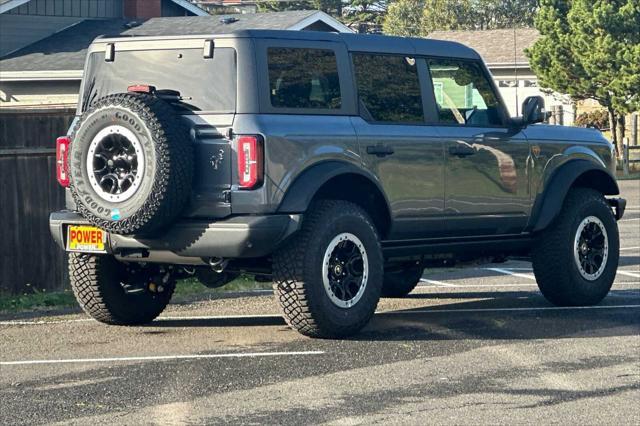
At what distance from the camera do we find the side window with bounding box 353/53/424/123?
33.1 feet

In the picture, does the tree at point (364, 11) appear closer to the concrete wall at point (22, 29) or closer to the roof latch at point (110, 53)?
the concrete wall at point (22, 29)

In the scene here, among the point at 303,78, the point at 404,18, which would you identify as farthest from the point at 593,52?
the point at 404,18

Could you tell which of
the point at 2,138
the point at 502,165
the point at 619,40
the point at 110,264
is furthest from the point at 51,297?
the point at 619,40

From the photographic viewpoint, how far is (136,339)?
9734mm

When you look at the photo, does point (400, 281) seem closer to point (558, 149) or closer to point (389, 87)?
point (558, 149)

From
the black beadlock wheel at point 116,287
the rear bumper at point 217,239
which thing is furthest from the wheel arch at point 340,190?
the black beadlock wheel at point 116,287

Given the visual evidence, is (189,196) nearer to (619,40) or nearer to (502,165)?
(502,165)

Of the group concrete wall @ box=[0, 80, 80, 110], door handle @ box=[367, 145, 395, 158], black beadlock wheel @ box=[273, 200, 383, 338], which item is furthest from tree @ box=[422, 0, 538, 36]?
black beadlock wheel @ box=[273, 200, 383, 338]

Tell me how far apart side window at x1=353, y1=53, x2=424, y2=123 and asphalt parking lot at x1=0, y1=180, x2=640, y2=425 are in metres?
1.55

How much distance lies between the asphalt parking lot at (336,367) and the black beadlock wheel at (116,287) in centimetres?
14

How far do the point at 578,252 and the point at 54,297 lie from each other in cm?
450

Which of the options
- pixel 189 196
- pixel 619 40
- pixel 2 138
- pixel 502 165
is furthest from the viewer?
pixel 619 40

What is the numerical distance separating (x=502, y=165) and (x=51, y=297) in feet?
13.5

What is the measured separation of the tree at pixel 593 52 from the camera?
41844 mm
